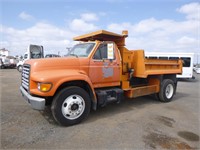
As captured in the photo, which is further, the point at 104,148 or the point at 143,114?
the point at 143,114

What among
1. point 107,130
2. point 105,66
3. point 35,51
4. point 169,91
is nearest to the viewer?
point 107,130

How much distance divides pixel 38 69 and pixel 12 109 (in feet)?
7.07

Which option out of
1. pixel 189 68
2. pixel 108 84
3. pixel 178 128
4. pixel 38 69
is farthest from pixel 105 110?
pixel 189 68

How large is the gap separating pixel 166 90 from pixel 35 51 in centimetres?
1648

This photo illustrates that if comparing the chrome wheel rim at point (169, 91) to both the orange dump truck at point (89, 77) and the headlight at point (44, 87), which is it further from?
the headlight at point (44, 87)

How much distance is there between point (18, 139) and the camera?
356 cm

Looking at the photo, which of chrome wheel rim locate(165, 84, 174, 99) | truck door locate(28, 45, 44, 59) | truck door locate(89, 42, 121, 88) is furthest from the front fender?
truck door locate(28, 45, 44, 59)

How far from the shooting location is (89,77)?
4926mm

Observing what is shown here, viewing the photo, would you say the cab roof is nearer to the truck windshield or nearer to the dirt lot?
the truck windshield

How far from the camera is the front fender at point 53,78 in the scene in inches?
157

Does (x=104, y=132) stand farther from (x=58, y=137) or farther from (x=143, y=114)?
(x=143, y=114)

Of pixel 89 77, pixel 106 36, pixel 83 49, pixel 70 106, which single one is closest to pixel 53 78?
pixel 70 106

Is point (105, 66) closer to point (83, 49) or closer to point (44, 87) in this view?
point (83, 49)

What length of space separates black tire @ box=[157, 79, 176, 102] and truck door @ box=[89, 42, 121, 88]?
97.2 inches
